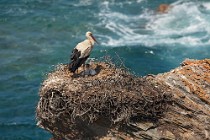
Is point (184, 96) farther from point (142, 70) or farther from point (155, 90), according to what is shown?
point (142, 70)

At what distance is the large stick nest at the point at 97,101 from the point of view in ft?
38.9

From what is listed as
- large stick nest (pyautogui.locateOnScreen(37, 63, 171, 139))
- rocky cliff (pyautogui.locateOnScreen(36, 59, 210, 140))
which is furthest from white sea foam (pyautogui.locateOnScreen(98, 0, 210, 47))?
large stick nest (pyautogui.locateOnScreen(37, 63, 171, 139))

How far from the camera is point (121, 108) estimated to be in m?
11.9

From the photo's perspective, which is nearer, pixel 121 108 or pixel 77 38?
pixel 121 108

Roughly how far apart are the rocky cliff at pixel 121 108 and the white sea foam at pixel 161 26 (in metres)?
26.8

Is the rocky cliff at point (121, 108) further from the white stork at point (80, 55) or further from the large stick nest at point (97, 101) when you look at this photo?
the white stork at point (80, 55)

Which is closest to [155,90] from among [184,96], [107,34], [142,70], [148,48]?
[184,96]

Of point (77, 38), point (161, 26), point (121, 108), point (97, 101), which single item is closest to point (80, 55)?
point (97, 101)

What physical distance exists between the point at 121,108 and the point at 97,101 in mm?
611

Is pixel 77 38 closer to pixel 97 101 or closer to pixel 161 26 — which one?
pixel 161 26

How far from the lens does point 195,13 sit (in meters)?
46.4

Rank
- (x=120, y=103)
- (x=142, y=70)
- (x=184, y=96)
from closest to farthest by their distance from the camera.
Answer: (x=120, y=103), (x=184, y=96), (x=142, y=70)

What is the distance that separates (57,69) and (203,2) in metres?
37.9

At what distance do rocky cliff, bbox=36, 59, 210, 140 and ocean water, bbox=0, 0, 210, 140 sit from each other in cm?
1501
